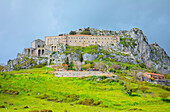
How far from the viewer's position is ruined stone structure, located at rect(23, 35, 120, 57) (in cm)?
13025

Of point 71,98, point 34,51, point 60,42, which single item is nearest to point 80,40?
point 60,42

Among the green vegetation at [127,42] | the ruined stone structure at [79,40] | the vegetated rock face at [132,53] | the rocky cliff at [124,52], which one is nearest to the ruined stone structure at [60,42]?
the ruined stone structure at [79,40]

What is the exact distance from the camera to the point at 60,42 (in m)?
141

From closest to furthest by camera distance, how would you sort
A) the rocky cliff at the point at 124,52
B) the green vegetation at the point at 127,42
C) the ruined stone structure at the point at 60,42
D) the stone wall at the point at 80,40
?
the rocky cliff at the point at 124,52, the ruined stone structure at the point at 60,42, the stone wall at the point at 80,40, the green vegetation at the point at 127,42

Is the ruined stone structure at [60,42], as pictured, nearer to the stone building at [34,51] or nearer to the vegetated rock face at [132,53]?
the stone building at [34,51]

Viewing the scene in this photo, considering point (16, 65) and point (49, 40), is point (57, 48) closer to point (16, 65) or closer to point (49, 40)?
point (49, 40)

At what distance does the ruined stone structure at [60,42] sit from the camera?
427ft

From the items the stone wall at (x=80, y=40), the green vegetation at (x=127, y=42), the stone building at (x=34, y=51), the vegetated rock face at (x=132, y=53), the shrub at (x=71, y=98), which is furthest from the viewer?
the green vegetation at (x=127, y=42)

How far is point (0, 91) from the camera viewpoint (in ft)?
133

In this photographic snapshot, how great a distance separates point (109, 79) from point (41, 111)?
46.1 meters

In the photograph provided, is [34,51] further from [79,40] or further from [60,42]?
[79,40]

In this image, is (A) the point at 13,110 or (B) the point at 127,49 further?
(B) the point at 127,49

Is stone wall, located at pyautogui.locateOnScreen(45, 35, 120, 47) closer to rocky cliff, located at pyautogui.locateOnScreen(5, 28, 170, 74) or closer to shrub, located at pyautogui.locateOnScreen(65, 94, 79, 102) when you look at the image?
rocky cliff, located at pyautogui.locateOnScreen(5, 28, 170, 74)

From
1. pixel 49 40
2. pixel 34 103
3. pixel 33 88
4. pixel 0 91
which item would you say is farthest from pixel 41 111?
pixel 49 40
